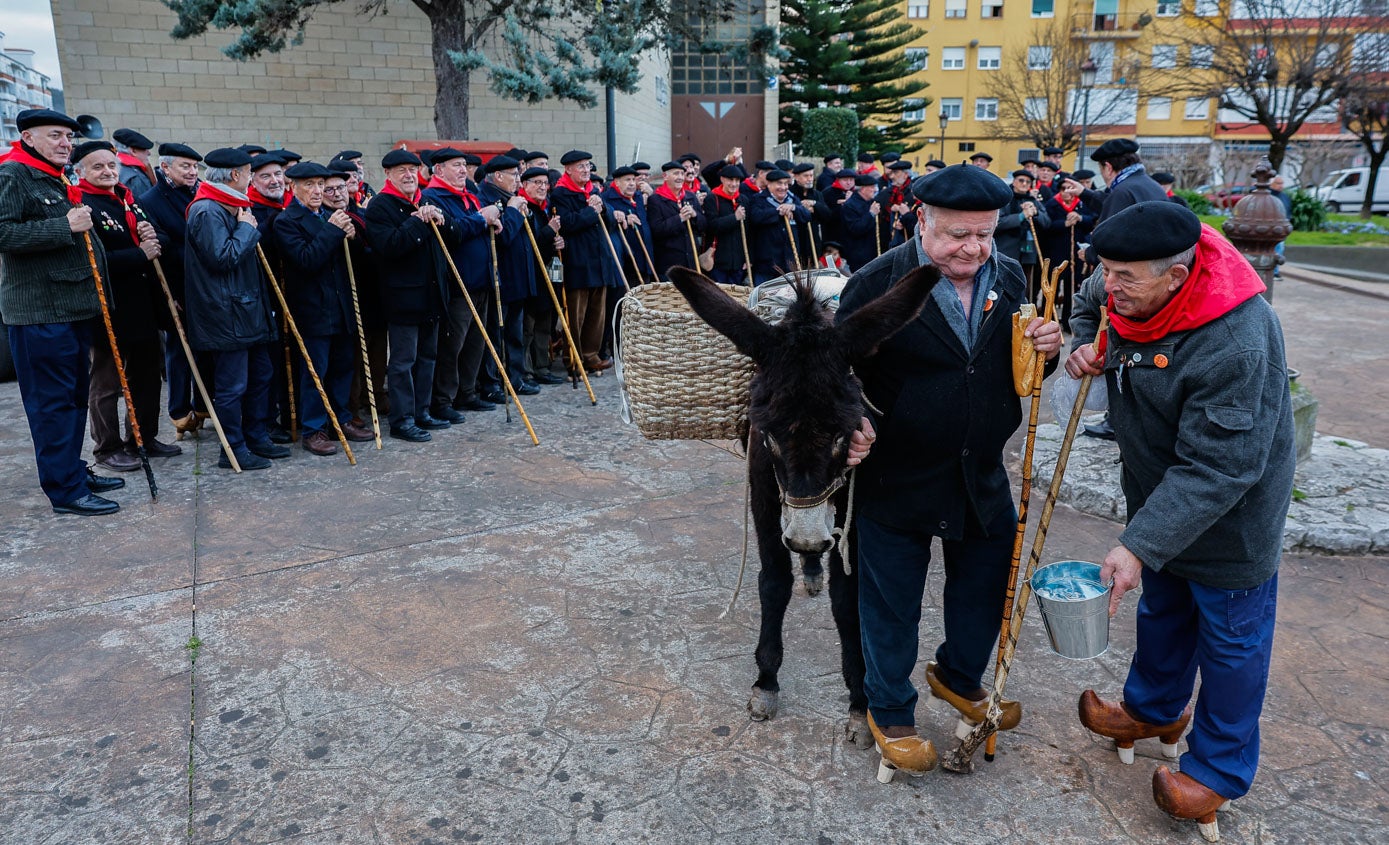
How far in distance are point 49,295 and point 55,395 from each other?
0.63m

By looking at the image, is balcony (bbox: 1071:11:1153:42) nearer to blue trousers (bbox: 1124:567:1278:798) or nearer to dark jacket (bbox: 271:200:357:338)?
dark jacket (bbox: 271:200:357:338)

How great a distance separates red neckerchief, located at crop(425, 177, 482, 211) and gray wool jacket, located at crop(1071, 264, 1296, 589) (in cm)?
638

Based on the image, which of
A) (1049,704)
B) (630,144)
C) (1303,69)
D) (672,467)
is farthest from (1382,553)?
(1303,69)

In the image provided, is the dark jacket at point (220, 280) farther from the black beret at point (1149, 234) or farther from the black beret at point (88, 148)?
the black beret at point (1149, 234)

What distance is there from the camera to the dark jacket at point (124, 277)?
247 inches

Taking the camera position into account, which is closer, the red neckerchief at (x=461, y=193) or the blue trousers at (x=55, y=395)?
the blue trousers at (x=55, y=395)

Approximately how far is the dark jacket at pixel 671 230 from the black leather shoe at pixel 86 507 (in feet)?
19.9

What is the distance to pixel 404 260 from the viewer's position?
7.39 metres

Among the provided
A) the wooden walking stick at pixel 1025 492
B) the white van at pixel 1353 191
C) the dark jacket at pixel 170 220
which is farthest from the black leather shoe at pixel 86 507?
the white van at pixel 1353 191

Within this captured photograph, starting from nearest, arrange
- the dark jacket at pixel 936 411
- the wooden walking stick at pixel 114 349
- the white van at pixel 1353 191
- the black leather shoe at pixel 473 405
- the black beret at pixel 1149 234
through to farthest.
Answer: the black beret at pixel 1149 234 → the dark jacket at pixel 936 411 → the wooden walking stick at pixel 114 349 → the black leather shoe at pixel 473 405 → the white van at pixel 1353 191

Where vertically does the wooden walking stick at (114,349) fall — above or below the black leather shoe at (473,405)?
above

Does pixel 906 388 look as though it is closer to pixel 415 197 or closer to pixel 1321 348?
pixel 415 197

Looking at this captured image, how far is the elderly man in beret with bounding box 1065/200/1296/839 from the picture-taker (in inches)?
101

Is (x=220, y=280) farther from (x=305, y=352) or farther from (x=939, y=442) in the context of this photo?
(x=939, y=442)
